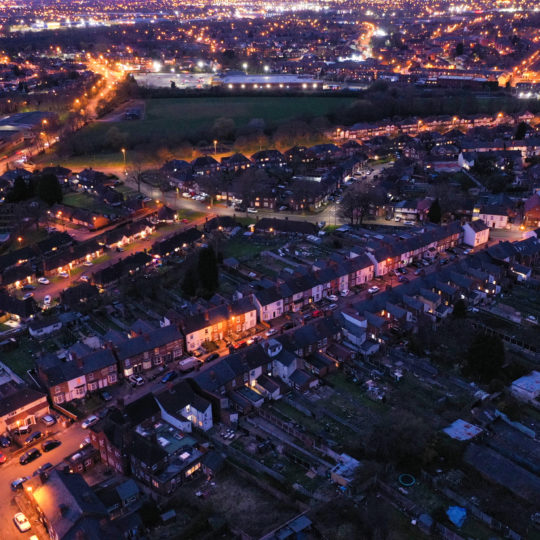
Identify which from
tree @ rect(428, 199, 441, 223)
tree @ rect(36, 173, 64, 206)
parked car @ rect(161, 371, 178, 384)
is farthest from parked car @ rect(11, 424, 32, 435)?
tree @ rect(428, 199, 441, 223)

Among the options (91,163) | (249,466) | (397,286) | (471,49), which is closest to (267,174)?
(91,163)

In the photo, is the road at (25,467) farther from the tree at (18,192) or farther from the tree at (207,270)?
the tree at (18,192)

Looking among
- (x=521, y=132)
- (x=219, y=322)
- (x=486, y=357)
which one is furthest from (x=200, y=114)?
(x=486, y=357)

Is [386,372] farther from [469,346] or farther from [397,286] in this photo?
[397,286]

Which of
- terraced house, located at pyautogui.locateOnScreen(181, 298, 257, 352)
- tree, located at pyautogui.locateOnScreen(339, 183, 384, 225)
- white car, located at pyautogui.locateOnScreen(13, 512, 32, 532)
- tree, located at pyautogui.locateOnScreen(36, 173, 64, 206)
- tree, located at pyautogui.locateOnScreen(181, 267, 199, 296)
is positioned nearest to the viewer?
white car, located at pyautogui.locateOnScreen(13, 512, 32, 532)

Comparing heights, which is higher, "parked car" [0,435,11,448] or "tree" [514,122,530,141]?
"tree" [514,122,530,141]

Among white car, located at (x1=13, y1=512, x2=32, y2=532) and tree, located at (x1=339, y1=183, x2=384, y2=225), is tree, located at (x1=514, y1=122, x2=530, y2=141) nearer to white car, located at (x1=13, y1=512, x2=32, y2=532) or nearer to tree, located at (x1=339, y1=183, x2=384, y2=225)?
tree, located at (x1=339, y1=183, x2=384, y2=225)

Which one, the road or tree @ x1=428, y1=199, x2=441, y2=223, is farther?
tree @ x1=428, y1=199, x2=441, y2=223

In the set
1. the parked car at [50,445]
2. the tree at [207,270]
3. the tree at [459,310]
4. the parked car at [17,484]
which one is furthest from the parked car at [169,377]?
the tree at [459,310]
